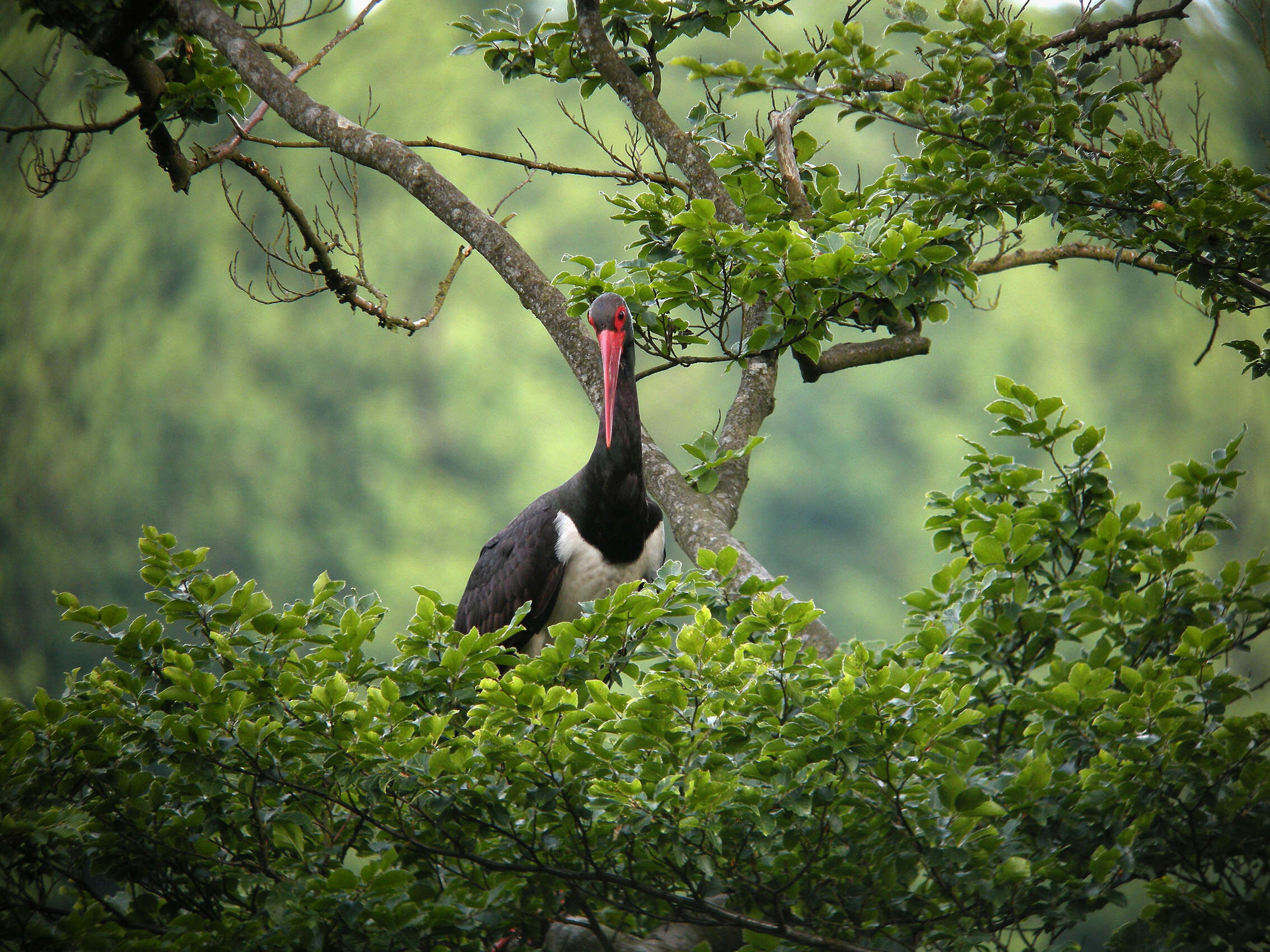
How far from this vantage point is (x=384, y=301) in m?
4.37

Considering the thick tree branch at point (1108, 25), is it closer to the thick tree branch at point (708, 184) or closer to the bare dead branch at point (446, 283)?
the thick tree branch at point (708, 184)

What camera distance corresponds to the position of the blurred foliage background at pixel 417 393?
18.1 meters

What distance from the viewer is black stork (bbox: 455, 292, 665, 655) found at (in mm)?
4227

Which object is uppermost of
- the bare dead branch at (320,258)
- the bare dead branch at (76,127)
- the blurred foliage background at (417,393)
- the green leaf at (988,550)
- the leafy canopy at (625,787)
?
the blurred foliage background at (417,393)

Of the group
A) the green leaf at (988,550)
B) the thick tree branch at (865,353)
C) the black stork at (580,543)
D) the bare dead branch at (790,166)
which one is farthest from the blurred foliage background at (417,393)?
the green leaf at (988,550)

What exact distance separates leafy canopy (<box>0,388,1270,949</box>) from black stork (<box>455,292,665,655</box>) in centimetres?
173

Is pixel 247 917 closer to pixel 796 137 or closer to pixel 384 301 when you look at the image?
pixel 384 301

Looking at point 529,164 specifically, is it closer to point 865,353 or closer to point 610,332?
point 610,332

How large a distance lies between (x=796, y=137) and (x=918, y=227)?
1.12 meters

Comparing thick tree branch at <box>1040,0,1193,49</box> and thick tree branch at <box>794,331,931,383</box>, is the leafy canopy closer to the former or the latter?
thick tree branch at <box>794,331,931,383</box>

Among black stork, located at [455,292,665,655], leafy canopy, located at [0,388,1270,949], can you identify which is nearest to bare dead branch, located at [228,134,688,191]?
black stork, located at [455,292,665,655]

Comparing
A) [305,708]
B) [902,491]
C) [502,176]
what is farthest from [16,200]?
[305,708]

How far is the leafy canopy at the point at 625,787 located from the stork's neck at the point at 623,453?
5.38 feet

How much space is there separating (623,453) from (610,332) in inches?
21.7
